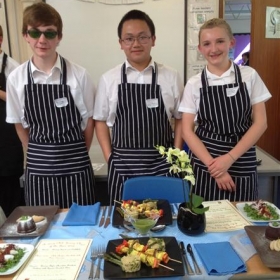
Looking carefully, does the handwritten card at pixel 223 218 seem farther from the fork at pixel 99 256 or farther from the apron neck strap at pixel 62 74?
the apron neck strap at pixel 62 74

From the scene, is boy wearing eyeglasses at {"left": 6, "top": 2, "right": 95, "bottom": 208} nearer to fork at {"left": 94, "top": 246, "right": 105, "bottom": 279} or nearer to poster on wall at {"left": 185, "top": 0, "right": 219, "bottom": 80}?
fork at {"left": 94, "top": 246, "right": 105, "bottom": 279}

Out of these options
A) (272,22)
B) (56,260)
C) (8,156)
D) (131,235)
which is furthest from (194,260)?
(272,22)

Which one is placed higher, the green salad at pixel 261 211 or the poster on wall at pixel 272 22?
the poster on wall at pixel 272 22

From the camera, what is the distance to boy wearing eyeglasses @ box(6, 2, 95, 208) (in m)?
1.88

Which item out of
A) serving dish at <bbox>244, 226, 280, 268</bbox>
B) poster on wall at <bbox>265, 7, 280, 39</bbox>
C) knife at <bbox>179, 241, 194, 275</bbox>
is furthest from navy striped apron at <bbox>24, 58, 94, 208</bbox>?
poster on wall at <bbox>265, 7, 280, 39</bbox>

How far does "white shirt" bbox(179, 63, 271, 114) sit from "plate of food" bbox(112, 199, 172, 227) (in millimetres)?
663

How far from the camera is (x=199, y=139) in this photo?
1.92m

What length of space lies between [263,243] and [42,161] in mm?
1260

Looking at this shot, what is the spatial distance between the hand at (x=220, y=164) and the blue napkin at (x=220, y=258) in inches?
25.3

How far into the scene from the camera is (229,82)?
1.90m

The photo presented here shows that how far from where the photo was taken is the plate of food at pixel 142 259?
41.0 inches

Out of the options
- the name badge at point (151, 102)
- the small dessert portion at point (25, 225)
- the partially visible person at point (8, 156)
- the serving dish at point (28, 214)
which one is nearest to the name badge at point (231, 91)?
the name badge at point (151, 102)

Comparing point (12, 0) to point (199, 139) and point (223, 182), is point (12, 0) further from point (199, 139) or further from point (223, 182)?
point (223, 182)

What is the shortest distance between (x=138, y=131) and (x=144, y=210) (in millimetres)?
677
